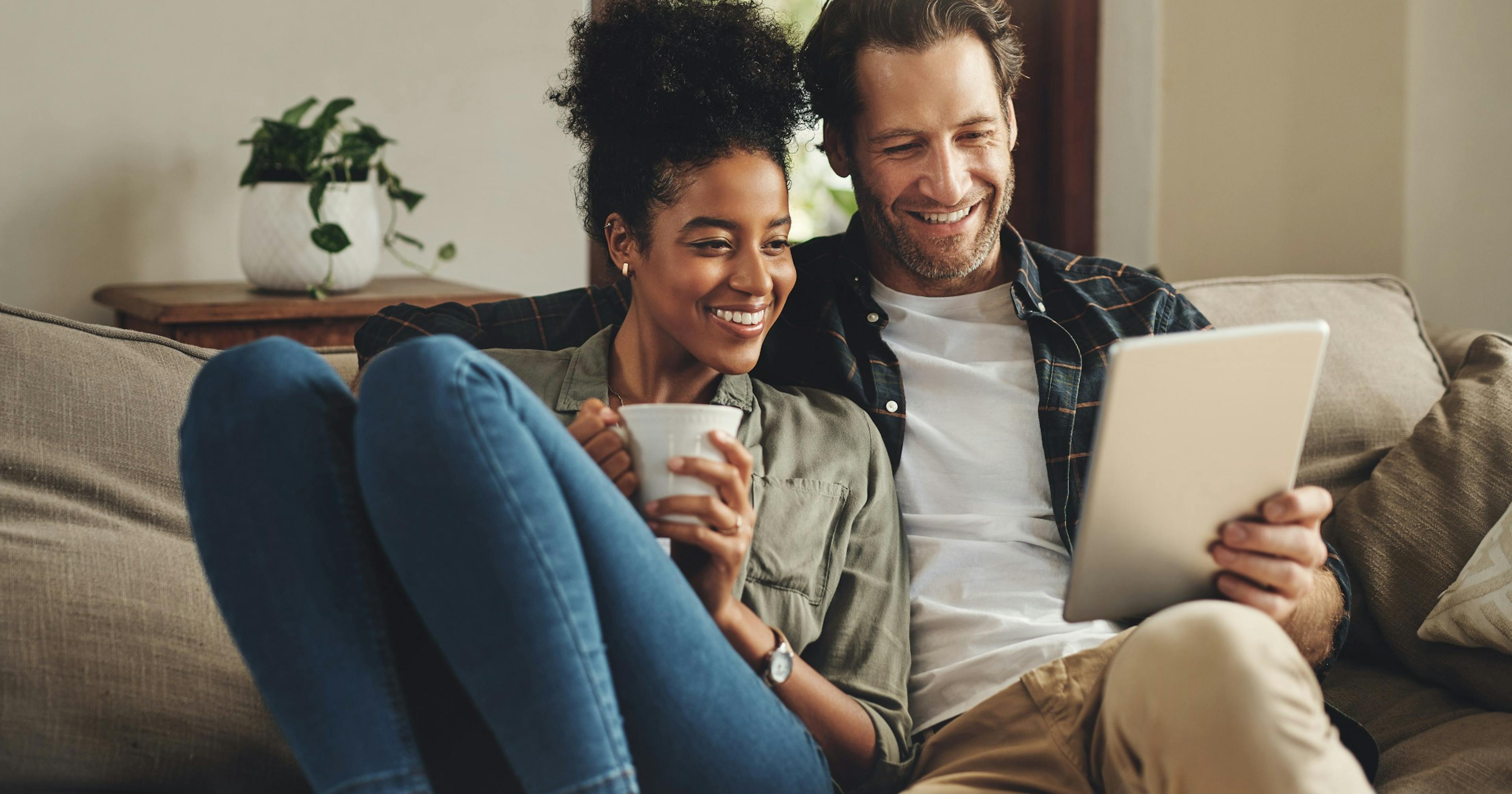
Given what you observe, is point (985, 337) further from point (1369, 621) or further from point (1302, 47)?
point (1302, 47)

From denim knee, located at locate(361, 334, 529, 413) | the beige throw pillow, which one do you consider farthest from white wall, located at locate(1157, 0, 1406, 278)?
denim knee, located at locate(361, 334, 529, 413)

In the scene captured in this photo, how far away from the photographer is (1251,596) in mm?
1034

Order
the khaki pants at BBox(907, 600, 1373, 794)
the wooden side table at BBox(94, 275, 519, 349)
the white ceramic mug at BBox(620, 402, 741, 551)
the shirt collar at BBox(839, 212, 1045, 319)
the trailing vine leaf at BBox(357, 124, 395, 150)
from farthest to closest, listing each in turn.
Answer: the trailing vine leaf at BBox(357, 124, 395, 150) < the wooden side table at BBox(94, 275, 519, 349) < the shirt collar at BBox(839, 212, 1045, 319) < the white ceramic mug at BBox(620, 402, 741, 551) < the khaki pants at BBox(907, 600, 1373, 794)

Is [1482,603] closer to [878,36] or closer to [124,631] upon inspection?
[878,36]

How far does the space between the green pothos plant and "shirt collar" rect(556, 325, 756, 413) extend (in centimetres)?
89

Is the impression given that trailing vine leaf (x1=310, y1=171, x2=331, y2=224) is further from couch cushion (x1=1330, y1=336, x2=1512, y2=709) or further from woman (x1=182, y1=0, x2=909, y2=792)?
couch cushion (x1=1330, y1=336, x2=1512, y2=709)

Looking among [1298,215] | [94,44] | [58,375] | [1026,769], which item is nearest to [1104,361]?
[1026,769]

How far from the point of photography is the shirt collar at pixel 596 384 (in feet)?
4.44

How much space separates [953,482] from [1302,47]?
67.2 inches

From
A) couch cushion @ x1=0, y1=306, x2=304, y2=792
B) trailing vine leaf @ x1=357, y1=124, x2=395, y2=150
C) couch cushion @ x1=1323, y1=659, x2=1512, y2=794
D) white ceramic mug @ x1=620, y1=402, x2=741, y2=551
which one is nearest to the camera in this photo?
white ceramic mug @ x1=620, y1=402, x2=741, y2=551

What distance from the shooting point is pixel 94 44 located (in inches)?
86.7

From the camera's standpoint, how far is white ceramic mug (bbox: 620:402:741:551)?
0.94 m

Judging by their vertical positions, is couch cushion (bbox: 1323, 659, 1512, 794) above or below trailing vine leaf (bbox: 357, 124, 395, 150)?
below

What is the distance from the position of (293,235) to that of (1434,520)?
183 centimetres
